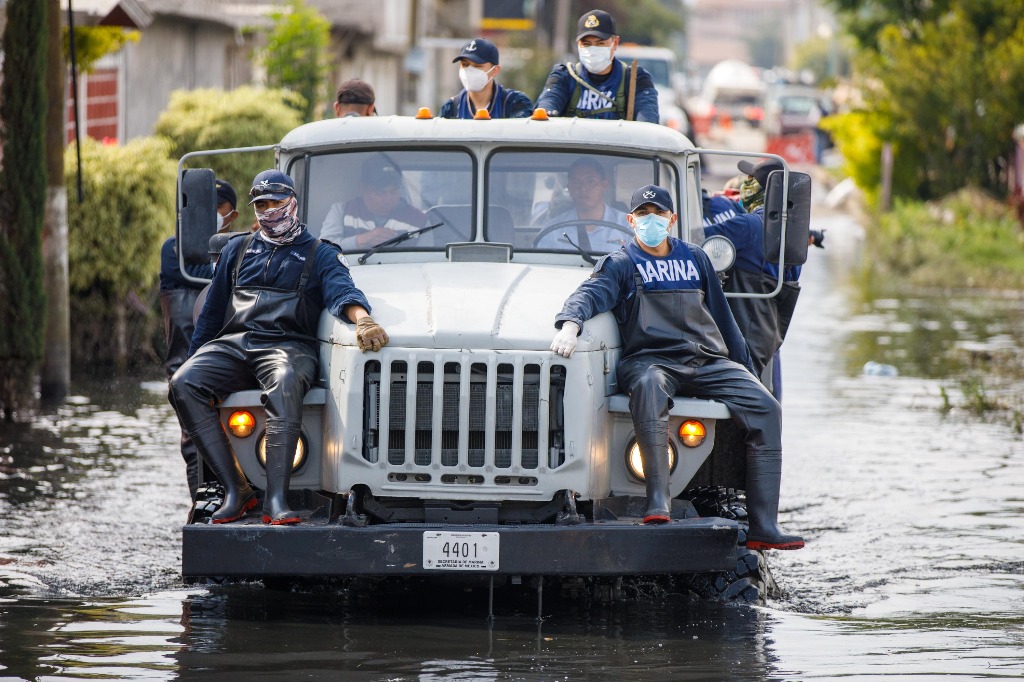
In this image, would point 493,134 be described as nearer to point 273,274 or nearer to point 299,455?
point 273,274

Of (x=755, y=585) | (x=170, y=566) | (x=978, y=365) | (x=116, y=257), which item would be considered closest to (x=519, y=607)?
(x=755, y=585)

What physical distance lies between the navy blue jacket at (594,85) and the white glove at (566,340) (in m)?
3.10

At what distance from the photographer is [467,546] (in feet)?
22.7

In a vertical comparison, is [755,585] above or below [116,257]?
below

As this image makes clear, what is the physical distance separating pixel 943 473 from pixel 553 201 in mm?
4123

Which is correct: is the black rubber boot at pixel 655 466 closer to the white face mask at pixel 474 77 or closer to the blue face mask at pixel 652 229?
the blue face mask at pixel 652 229

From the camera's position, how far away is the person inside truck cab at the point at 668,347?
7031mm

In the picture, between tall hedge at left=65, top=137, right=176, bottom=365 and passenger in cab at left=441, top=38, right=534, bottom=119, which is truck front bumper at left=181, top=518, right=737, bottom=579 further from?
tall hedge at left=65, top=137, right=176, bottom=365

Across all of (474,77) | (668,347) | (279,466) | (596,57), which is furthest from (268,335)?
(596,57)

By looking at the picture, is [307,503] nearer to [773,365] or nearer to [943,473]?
[773,365]

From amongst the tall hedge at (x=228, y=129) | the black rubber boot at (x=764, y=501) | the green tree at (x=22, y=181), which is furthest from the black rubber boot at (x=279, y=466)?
the tall hedge at (x=228, y=129)

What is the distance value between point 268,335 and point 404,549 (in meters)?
1.16

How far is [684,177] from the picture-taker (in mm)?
Result: 8586

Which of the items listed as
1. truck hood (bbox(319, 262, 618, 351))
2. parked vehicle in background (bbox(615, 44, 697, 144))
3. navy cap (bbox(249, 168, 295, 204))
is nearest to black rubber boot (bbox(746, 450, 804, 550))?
truck hood (bbox(319, 262, 618, 351))
